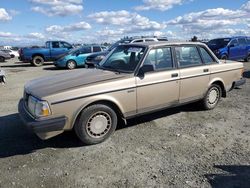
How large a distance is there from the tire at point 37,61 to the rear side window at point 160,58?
16220mm

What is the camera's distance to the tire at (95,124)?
4461mm

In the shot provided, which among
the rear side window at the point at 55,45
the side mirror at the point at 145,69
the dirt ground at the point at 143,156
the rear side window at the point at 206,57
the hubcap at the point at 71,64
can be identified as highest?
the rear side window at the point at 55,45

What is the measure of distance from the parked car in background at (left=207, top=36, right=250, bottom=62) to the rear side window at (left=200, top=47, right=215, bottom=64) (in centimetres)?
987

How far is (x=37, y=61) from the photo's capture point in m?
19.9

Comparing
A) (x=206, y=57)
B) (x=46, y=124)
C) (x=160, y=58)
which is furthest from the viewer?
(x=206, y=57)

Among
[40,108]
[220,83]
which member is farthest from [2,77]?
[220,83]

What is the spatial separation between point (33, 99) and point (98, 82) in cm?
110

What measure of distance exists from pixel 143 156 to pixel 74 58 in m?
13.9

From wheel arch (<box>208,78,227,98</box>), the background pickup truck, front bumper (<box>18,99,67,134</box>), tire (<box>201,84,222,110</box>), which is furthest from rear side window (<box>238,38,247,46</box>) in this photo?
front bumper (<box>18,99,67,134</box>)

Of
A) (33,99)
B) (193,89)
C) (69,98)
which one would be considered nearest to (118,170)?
(69,98)

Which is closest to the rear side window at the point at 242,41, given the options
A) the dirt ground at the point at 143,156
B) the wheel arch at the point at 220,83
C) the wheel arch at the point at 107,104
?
the wheel arch at the point at 220,83

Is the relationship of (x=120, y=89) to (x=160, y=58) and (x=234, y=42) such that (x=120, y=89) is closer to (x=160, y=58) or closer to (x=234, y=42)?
(x=160, y=58)

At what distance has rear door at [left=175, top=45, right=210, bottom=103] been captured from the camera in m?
5.60

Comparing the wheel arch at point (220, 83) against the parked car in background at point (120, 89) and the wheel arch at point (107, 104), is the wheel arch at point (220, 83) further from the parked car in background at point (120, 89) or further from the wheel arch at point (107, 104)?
the wheel arch at point (107, 104)
